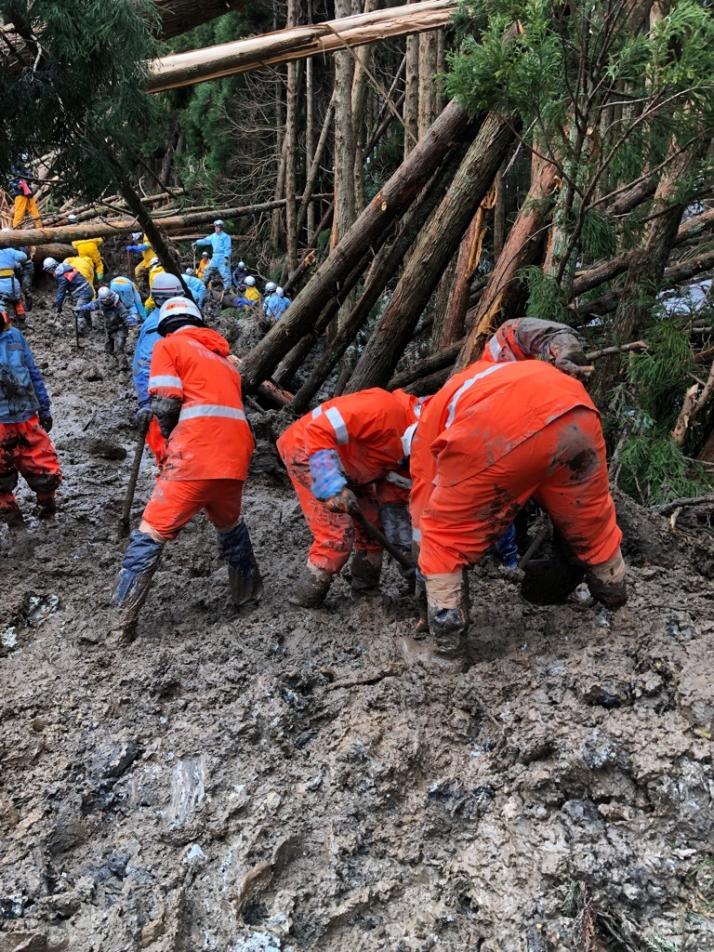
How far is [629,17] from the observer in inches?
137

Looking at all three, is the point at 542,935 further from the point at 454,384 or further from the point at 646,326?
the point at 646,326

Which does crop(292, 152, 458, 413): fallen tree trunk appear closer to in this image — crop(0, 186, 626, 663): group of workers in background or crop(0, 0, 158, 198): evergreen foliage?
crop(0, 186, 626, 663): group of workers in background

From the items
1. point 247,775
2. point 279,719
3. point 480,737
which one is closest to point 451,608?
point 480,737

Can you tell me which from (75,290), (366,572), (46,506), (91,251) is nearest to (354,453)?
(366,572)

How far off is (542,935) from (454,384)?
1.97m

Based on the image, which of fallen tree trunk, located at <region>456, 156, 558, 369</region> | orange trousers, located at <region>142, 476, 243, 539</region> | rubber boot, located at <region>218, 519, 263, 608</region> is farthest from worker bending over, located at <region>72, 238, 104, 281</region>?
orange trousers, located at <region>142, 476, 243, 539</region>

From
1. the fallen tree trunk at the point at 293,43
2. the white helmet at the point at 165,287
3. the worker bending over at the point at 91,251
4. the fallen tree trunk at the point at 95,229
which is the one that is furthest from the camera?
the worker bending over at the point at 91,251

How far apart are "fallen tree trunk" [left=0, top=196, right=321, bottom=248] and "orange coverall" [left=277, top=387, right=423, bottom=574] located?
432 centimetres

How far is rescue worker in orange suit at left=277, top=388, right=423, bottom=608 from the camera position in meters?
3.59

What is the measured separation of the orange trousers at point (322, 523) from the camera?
3.78 meters

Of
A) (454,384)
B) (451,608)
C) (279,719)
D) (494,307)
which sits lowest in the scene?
(279,719)

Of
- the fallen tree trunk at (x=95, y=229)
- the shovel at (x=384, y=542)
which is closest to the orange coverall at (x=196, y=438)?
the shovel at (x=384, y=542)

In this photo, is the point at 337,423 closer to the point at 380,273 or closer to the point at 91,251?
the point at 380,273

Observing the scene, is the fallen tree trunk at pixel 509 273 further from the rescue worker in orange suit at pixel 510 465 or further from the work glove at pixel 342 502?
the work glove at pixel 342 502
